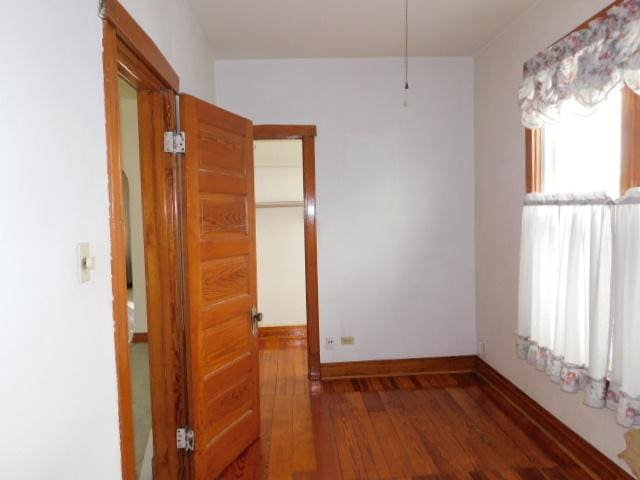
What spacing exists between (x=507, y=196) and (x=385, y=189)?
1037 mm

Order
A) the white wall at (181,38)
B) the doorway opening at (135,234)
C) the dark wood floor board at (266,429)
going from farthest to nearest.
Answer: the doorway opening at (135,234) → the dark wood floor board at (266,429) → the white wall at (181,38)

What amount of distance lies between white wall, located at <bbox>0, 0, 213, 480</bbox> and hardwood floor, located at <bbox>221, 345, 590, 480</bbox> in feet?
4.74

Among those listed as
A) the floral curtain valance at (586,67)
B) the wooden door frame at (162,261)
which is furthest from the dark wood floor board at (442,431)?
the floral curtain valance at (586,67)

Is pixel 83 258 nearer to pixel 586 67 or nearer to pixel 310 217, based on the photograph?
pixel 586 67

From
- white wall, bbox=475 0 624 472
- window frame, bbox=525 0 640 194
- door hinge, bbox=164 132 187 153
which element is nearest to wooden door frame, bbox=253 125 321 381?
white wall, bbox=475 0 624 472

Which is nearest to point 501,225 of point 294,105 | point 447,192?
point 447,192

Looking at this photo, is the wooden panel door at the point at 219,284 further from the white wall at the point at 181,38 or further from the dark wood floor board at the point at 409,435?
the dark wood floor board at the point at 409,435

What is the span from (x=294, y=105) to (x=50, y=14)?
286 cm

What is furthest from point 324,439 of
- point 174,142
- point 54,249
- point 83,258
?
point 54,249

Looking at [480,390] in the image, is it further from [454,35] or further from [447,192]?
[454,35]

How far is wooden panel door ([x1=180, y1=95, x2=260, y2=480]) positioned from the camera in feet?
7.56

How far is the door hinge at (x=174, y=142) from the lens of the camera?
224cm

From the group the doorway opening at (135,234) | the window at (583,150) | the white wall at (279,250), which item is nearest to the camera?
the window at (583,150)

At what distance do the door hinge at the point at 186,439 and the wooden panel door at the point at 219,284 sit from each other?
0.03 m
